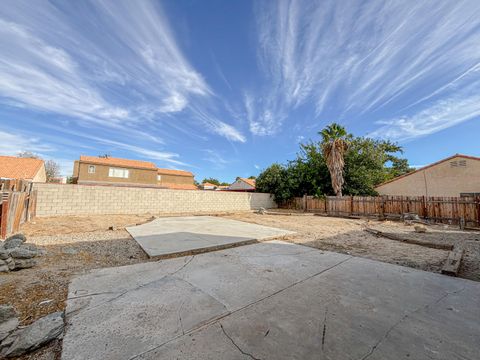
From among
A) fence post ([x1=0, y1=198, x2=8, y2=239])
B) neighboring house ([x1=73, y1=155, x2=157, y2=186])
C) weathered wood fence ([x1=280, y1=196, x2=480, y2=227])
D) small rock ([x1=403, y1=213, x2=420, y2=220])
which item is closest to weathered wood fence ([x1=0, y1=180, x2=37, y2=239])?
fence post ([x1=0, y1=198, x2=8, y2=239])

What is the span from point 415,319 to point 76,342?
3.35 m

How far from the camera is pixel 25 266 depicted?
3.44 meters

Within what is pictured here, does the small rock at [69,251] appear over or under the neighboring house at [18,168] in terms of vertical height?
under

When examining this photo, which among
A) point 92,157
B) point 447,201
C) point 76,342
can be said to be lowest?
point 76,342

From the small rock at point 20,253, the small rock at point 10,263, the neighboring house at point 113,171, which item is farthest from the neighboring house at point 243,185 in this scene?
the small rock at point 10,263

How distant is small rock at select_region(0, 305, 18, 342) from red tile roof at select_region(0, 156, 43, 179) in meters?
20.9

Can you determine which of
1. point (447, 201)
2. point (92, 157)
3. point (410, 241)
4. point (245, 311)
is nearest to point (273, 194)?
point (447, 201)

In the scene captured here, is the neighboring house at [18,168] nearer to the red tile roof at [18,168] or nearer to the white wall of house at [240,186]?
the red tile roof at [18,168]

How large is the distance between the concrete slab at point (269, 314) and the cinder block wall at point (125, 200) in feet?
31.1

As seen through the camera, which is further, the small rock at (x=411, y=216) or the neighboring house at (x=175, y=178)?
the neighboring house at (x=175, y=178)

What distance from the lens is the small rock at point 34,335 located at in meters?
1.64

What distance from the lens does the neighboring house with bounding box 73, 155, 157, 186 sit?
2330 centimetres

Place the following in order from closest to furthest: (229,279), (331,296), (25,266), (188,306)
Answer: (188,306) < (331,296) < (229,279) < (25,266)

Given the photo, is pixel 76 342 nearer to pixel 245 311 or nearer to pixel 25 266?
pixel 245 311
